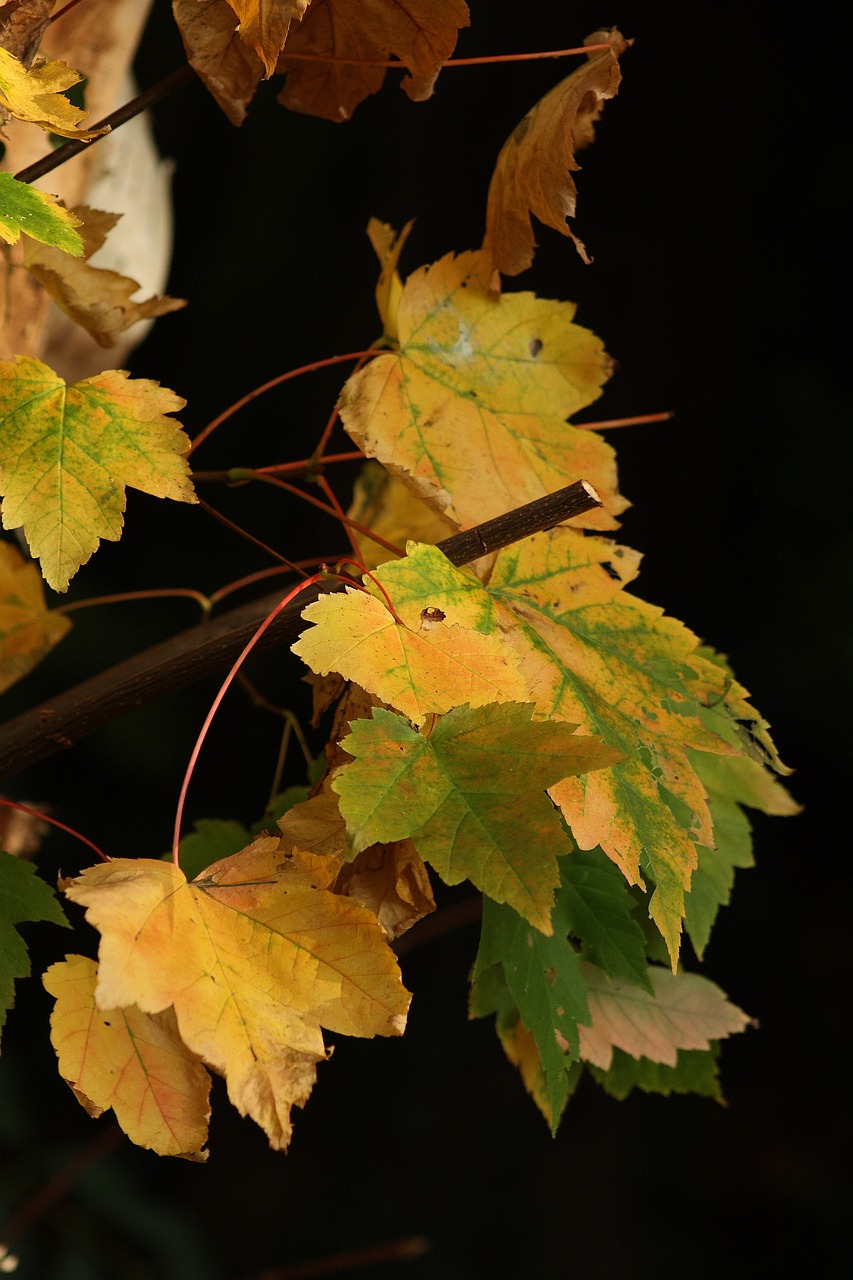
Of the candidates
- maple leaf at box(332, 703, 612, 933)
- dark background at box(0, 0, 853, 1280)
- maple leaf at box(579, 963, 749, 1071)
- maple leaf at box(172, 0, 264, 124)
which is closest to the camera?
maple leaf at box(332, 703, 612, 933)

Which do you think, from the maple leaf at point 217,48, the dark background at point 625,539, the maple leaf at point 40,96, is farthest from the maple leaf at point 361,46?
the dark background at point 625,539

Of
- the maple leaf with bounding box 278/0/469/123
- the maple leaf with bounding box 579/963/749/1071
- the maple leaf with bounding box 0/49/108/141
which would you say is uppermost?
the maple leaf with bounding box 0/49/108/141

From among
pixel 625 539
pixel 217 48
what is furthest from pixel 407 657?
pixel 625 539

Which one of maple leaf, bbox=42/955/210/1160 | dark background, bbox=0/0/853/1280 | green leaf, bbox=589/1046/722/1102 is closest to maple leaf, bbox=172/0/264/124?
maple leaf, bbox=42/955/210/1160

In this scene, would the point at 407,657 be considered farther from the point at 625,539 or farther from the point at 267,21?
the point at 625,539

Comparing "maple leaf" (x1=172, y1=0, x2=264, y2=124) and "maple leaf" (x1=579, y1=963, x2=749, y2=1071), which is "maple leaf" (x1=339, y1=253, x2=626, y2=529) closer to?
"maple leaf" (x1=172, y1=0, x2=264, y2=124)

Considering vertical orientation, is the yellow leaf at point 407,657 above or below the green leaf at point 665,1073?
above

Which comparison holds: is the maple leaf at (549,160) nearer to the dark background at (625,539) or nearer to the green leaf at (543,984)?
the green leaf at (543,984)

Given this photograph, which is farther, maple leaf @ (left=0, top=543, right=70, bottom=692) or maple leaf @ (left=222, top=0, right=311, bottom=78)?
maple leaf @ (left=0, top=543, right=70, bottom=692)
